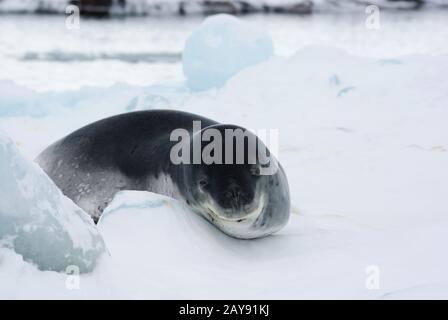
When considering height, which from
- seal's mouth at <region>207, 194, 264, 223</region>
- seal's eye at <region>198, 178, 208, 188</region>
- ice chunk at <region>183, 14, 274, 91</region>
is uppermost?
ice chunk at <region>183, 14, 274, 91</region>

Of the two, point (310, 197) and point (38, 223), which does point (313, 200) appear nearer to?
point (310, 197)

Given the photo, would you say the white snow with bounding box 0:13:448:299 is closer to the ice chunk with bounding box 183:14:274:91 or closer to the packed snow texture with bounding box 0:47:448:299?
the packed snow texture with bounding box 0:47:448:299

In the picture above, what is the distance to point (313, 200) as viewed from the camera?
3.41m

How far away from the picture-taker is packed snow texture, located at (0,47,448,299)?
1.95m

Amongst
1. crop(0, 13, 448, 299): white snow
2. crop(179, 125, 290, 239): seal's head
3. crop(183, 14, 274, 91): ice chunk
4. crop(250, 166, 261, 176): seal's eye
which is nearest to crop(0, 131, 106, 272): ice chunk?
crop(0, 13, 448, 299): white snow

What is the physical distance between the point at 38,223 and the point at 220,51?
505 cm

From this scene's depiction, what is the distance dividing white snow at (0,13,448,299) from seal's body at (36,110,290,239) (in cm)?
10

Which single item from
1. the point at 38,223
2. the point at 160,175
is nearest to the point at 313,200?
the point at 160,175

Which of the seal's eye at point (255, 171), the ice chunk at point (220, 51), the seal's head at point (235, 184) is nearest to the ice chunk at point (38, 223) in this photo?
the seal's head at point (235, 184)

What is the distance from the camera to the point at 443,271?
2.12 m

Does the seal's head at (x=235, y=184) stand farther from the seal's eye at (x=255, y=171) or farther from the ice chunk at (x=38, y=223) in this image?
the ice chunk at (x=38, y=223)
